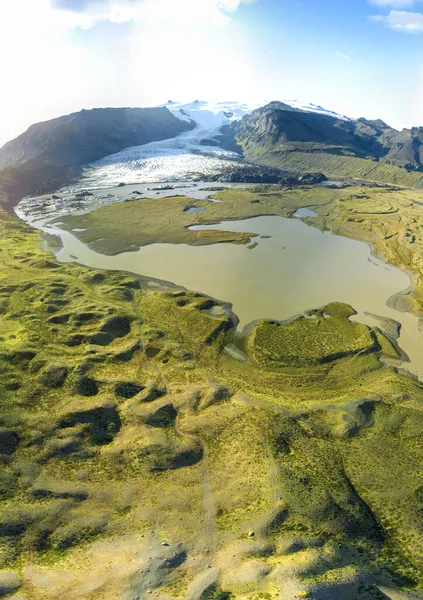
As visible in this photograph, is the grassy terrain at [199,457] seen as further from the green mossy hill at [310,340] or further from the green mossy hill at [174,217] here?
the green mossy hill at [174,217]

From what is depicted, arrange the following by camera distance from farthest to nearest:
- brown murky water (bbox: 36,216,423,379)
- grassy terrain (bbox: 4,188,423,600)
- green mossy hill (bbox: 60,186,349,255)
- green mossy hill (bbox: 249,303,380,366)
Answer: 1. green mossy hill (bbox: 60,186,349,255)
2. brown murky water (bbox: 36,216,423,379)
3. green mossy hill (bbox: 249,303,380,366)
4. grassy terrain (bbox: 4,188,423,600)

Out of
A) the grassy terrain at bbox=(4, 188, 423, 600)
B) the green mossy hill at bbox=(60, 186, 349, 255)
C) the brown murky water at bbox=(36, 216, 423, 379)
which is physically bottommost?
the grassy terrain at bbox=(4, 188, 423, 600)

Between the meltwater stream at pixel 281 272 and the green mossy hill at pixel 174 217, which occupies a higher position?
the green mossy hill at pixel 174 217

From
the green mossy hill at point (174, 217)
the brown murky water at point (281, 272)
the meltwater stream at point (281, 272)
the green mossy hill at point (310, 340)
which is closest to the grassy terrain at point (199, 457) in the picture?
the green mossy hill at point (310, 340)

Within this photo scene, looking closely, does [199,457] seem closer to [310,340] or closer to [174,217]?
[310,340]

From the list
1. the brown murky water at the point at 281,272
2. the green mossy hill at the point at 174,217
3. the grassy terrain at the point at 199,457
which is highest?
the green mossy hill at the point at 174,217

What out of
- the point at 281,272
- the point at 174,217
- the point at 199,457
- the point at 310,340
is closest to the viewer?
the point at 199,457

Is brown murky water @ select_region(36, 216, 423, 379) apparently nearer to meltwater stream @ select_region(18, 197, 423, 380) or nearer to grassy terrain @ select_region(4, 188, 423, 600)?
meltwater stream @ select_region(18, 197, 423, 380)

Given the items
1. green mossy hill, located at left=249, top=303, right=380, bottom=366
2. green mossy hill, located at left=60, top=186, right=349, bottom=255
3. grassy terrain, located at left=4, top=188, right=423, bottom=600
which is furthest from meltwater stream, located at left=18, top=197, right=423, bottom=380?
grassy terrain, located at left=4, top=188, right=423, bottom=600

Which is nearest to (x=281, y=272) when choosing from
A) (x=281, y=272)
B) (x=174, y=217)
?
(x=281, y=272)

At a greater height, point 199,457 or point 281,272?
point 281,272
